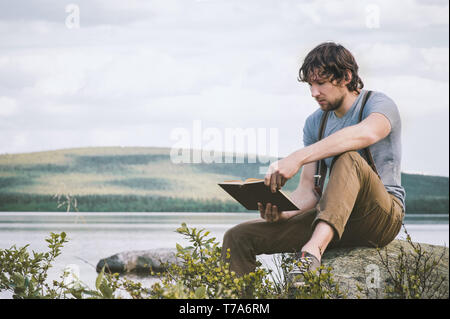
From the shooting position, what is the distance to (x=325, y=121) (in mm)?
3924

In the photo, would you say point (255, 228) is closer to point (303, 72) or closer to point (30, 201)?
point (303, 72)

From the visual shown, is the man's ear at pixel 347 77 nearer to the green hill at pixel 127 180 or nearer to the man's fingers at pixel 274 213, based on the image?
the man's fingers at pixel 274 213

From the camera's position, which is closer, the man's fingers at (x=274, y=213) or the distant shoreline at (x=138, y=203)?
the man's fingers at (x=274, y=213)

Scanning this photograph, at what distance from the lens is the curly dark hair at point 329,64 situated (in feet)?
12.0

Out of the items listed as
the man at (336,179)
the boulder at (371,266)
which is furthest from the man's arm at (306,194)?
the boulder at (371,266)

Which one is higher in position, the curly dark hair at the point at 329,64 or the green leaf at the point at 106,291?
the curly dark hair at the point at 329,64

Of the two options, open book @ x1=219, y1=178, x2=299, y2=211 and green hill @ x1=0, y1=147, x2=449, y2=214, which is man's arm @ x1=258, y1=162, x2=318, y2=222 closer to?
open book @ x1=219, y1=178, x2=299, y2=211

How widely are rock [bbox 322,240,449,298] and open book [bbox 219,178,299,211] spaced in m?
0.56

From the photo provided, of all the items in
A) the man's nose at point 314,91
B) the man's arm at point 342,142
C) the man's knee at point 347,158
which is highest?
the man's nose at point 314,91

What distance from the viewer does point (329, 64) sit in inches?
144

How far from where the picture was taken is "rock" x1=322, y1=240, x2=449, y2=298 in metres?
3.54

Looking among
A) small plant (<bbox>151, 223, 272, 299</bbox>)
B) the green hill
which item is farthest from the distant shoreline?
small plant (<bbox>151, 223, 272, 299</bbox>)

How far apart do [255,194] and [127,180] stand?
1760 inches
